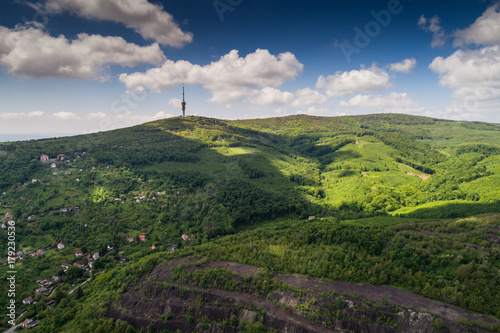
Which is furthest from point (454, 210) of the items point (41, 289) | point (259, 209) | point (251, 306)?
point (41, 289)

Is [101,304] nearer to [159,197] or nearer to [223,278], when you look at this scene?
[223,278]

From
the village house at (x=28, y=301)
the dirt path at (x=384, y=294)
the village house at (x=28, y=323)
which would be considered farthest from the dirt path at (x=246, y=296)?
the village house at (x=28, y=301)

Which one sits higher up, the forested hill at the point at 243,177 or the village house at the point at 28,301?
the forested hill at the point at 243,177

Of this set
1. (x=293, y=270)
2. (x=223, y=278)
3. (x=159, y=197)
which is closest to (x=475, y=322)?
(x=293, y=270)

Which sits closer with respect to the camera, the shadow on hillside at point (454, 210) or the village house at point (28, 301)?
the village house at point (28, 301)

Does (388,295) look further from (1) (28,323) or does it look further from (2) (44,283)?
(2) (44,283)

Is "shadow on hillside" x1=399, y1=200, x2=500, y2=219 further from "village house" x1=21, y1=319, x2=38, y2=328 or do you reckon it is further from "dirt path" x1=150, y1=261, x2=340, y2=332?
"village house" x1=21, y1=319, x2=38, y2=328

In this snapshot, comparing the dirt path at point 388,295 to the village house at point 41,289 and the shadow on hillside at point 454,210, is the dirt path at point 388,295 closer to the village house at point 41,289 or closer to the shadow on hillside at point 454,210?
the shadow on hillside at point 454,210
